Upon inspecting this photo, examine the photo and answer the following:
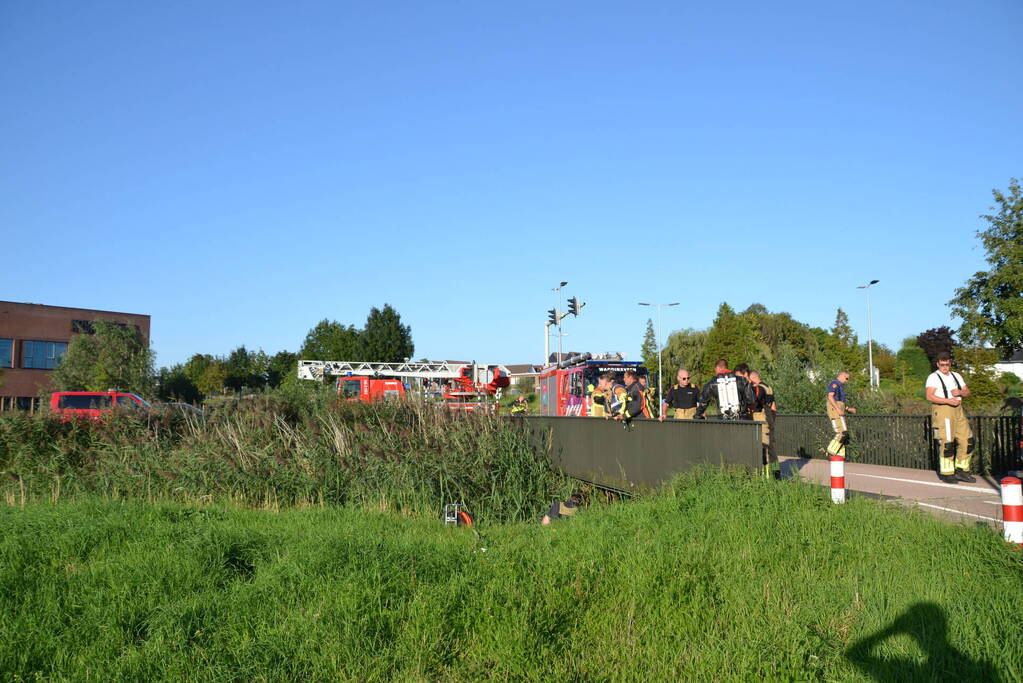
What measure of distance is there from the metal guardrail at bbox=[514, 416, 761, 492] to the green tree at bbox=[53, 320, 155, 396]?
3133cm

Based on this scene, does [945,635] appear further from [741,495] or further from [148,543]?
[148,543]

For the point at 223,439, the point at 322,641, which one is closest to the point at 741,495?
the point at 322,641

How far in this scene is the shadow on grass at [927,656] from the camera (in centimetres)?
509

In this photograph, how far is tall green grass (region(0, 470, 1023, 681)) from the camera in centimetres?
575

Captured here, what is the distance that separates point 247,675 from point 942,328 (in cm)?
5537

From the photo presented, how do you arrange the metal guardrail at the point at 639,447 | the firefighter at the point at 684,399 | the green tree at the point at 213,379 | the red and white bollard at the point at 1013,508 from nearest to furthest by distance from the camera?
the red and white bollard at the point at 1013,508 → the metal guardrail at the point at 639,447 → the firefighter at the point at 684,399 → the green tree at the point at 213,379

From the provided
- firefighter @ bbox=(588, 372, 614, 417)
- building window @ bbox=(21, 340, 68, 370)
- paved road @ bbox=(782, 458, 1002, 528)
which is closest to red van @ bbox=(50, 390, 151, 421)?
firefighter @ bbox=(588, 372, 614, 417)

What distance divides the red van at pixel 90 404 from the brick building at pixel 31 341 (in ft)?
103

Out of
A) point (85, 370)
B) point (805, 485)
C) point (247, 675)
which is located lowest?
point (247, 675)

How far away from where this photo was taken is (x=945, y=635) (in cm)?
550

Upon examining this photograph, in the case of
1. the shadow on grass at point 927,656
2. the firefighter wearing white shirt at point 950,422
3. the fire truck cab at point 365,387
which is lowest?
the shadow on grass at point 927,656

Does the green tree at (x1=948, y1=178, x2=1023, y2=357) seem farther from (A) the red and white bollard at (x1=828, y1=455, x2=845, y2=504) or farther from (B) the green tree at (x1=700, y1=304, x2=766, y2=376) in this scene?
(B) the green tree at (x1=700, y1=304, x2=766, y2=376)

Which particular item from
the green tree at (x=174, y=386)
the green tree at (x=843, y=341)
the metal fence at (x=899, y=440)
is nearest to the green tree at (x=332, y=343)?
the green tree at (x=174, y=386)

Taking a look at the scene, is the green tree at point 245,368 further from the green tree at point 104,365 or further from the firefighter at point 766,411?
the firefighter at point 766,411
